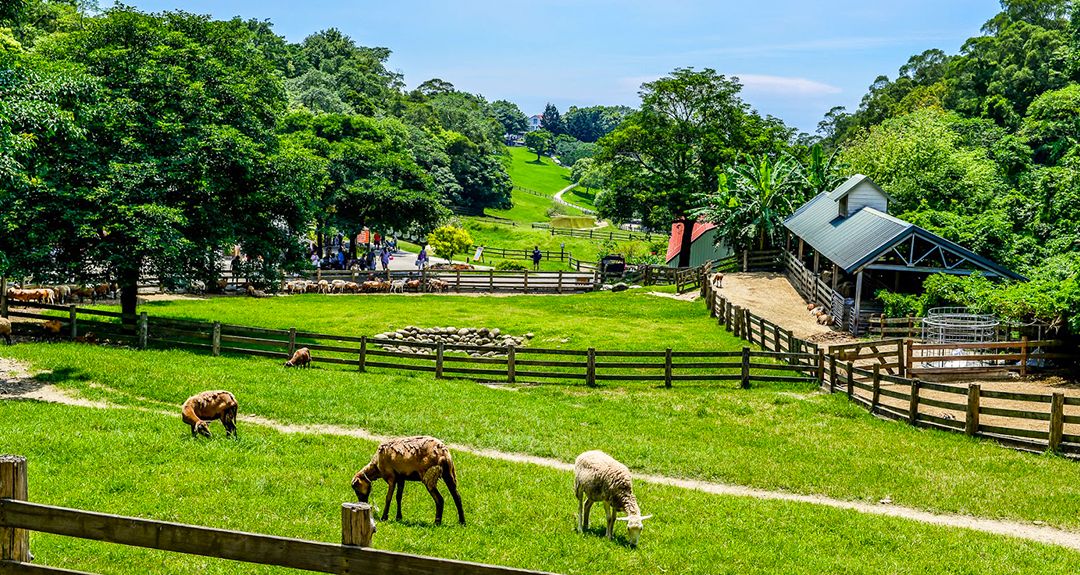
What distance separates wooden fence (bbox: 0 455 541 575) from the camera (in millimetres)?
5766

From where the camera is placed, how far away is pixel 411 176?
5606cm

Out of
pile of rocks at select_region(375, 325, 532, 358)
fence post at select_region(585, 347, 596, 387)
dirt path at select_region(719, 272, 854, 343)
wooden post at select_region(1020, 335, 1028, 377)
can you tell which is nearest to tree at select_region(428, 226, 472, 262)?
dirt path at select_region(719, 272, 854, 343)

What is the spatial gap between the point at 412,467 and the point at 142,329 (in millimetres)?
16972

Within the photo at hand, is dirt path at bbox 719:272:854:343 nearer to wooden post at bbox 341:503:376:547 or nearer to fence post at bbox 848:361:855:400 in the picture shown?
fence post at bbox 848:361:855:400

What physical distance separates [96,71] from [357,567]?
2605 cm

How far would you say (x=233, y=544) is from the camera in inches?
236

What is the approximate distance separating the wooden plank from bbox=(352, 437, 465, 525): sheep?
482 cm

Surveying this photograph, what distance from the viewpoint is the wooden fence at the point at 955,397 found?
17203mm

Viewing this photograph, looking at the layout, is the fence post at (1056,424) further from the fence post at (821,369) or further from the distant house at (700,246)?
the distant house at (700,246)

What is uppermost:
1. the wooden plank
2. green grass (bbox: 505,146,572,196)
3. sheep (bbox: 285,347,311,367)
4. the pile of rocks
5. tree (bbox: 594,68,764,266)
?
green grass (bbox: 505,146,572,196)

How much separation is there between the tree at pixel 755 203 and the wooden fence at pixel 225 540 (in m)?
44.6

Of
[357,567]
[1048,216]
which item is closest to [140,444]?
[357,567]

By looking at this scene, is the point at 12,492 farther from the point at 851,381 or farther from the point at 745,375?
the point at 745,375

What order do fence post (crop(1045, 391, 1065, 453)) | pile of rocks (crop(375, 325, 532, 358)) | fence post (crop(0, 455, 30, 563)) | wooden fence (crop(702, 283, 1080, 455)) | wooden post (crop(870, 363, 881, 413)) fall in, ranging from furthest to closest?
1. pile of rocks (crop(375, 325, 532, 358))
2. wooden post (crop(870, 363, 881, 413))
3. wooden fence (crop(702, 283, 1080, 455))
4. fence post (crop(1045, 391, 1065, 453))
5. fence post (crop(0, 455, 30, 563))
